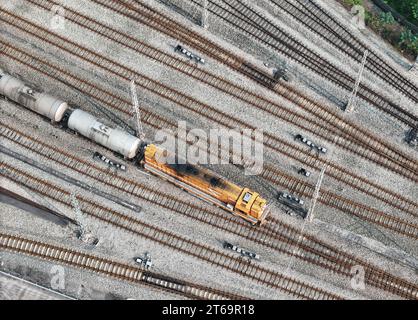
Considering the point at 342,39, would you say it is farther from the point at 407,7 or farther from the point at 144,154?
the point at 144,154

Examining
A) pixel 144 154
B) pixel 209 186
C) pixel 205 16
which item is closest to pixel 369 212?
pixel 209 186

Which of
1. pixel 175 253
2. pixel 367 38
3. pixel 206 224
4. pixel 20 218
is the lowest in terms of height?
pixel 20 218

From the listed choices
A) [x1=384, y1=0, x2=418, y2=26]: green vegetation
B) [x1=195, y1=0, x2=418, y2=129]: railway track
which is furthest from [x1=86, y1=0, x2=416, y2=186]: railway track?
[x1=384, y1=0, x2=418, y2=26]: green vegetation

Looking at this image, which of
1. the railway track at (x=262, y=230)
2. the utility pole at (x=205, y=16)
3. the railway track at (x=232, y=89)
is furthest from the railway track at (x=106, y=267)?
the utility pole at (x=205, y=16)

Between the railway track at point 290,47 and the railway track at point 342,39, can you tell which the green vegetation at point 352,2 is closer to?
the railway track at point 342,39

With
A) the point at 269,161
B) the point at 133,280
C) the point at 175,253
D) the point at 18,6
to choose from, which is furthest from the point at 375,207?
the point at 18,6

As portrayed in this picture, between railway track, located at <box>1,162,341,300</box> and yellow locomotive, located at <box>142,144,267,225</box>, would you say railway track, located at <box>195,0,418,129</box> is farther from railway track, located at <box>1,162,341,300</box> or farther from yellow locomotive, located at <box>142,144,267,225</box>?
railway track, located at <box>1,162,341,300</box>

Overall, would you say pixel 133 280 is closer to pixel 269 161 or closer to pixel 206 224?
pixel 206 224
